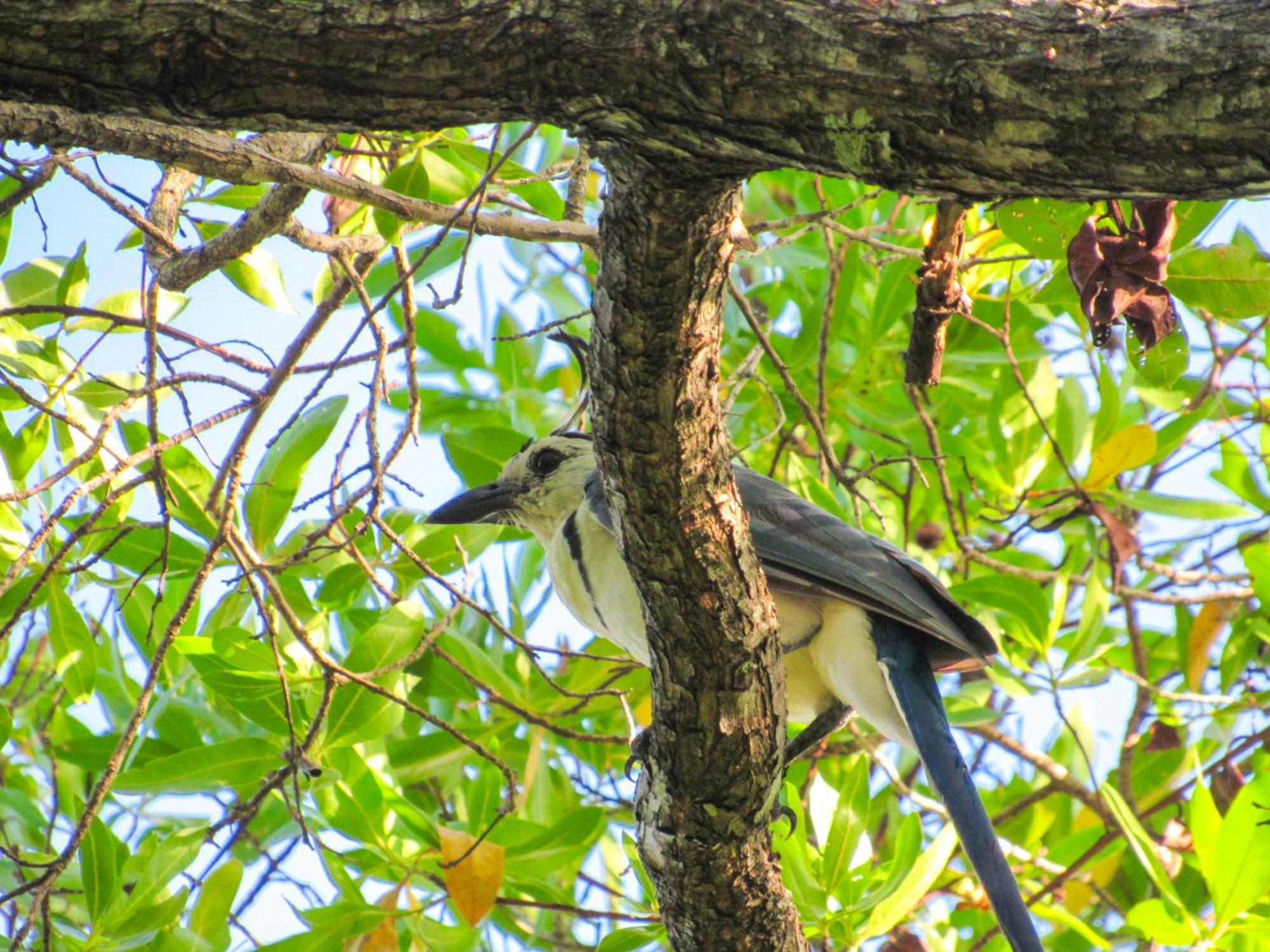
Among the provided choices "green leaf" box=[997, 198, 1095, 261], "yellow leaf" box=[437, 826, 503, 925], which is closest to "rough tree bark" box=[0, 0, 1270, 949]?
"green leaf" box=[997, 198, 1095, 261]

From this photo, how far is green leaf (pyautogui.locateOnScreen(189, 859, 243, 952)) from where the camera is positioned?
3.24 metres

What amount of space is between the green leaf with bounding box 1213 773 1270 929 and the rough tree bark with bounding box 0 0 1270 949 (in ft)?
7.28

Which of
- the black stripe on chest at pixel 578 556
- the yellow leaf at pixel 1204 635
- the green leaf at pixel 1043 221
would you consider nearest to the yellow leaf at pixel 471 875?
the black stripe on chest at pixel 578 556

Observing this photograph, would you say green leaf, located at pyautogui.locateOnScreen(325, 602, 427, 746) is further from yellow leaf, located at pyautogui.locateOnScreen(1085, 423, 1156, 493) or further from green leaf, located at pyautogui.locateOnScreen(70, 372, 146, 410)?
yellow leaf, located at pyautogui.locateOnScreen(1085, 423, 1156, 493)

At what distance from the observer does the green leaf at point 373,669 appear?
3.24 m

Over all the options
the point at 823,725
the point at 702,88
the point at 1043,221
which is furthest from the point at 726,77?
the point at 823,725

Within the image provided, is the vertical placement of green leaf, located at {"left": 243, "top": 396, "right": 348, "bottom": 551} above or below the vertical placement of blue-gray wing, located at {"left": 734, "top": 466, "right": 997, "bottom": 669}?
above

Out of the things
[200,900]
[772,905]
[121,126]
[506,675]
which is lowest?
[772,905]

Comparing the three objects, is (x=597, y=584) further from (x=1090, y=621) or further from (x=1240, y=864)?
(x=1240, y=864)

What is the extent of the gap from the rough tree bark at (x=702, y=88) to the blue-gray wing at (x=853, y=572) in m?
1.37

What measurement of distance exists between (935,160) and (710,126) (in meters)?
0.28

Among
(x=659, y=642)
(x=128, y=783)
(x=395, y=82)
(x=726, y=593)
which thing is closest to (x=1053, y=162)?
(x=395, y=82)

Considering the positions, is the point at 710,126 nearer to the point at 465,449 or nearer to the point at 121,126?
the point at 121,126

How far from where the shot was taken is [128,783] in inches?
128
